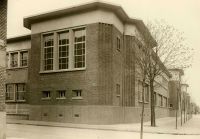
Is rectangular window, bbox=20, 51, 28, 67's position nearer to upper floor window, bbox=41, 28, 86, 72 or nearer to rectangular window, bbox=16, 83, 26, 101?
rectangular window, bbox=16, 83, 26, 101

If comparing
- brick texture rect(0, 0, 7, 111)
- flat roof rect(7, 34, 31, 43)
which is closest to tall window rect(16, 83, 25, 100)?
flat roof rect(7, 34, 31, 43)

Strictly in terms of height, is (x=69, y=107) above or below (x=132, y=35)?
below

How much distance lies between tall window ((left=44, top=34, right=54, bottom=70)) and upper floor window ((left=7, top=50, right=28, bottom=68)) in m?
5.02

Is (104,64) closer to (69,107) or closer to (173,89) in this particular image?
(69,107)

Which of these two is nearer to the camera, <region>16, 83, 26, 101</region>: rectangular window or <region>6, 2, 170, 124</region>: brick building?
<region>6, 2, 170, 124</region>: brick building

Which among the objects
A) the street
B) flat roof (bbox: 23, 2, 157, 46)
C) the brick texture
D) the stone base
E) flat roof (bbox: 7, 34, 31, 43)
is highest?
flat roof (bbox: 23, 2, 157, 46)

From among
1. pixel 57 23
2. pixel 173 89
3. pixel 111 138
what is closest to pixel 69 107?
pixel 57 23

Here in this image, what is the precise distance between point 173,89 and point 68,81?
4439cm

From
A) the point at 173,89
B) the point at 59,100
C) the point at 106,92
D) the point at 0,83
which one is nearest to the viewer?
the point at 0,83

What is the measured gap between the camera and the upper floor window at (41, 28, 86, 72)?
28531 millimetres

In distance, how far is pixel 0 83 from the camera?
15727mm

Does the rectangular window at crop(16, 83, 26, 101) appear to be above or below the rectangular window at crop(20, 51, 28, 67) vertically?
below

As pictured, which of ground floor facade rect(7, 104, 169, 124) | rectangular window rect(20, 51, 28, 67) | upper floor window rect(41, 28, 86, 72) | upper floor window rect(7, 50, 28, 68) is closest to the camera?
ground floor facade rect(7, 104, 169, 124)

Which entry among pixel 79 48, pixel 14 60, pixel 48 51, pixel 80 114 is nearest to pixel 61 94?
pixel 80 114
